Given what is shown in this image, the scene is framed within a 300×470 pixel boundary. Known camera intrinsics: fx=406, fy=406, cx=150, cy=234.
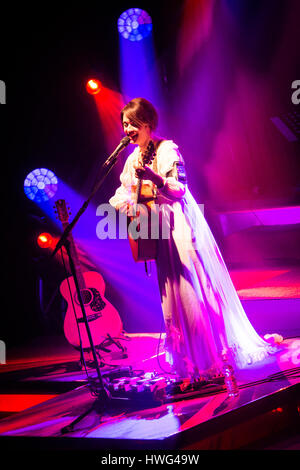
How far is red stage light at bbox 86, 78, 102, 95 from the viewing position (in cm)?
527

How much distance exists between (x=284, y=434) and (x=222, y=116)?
4.10 m

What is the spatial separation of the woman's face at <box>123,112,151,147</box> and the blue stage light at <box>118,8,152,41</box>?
8.88 feet

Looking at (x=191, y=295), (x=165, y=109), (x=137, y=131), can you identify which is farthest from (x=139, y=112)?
(x=165, y=109)

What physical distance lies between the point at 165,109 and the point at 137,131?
269cm

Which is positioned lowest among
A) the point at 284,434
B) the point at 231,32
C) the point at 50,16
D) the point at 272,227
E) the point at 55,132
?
the point at 284,434

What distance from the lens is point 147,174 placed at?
2.54 metres

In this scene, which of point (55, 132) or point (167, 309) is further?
point (55, 132)

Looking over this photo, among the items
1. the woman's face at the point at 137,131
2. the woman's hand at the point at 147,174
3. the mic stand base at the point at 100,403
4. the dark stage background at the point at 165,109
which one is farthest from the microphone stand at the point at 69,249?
the dark stage background at the point at 165,109

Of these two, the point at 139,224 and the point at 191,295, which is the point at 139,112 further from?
the point at 191,295

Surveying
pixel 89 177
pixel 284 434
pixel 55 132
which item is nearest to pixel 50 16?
pixel 55 132
